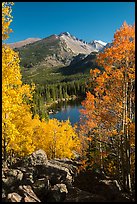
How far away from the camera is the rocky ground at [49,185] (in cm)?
1456

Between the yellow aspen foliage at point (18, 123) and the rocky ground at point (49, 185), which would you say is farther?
the rocky ground at point (49, 185)

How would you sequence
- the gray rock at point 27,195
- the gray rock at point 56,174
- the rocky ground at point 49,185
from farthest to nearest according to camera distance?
1. the gray rock at point 56,174
2. the rocky ground at point 49,185
3. the gray rock at point 27,195

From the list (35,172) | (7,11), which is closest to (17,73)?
(7,11)

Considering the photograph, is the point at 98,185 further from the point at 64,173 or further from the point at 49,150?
the point at 49,150

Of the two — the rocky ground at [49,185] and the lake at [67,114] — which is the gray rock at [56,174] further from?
the lake at [67,114]

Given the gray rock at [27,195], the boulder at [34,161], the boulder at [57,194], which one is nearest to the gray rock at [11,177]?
the gray rock at [27,195]

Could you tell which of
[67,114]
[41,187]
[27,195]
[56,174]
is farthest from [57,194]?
[67,114]

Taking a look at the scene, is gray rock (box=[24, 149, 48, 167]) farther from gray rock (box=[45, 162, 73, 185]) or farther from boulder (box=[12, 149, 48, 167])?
gray rock (box=[45, 162, 73, 185])

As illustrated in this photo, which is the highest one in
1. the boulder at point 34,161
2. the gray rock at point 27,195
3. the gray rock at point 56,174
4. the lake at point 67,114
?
the gray rock at point 27,195

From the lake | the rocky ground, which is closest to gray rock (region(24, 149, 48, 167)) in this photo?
the rocky ground

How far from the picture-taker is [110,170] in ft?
89.3

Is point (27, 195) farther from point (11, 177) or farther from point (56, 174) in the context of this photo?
point (56, 174)

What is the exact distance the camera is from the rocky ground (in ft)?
47.8

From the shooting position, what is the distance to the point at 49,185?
1786 centimetres
